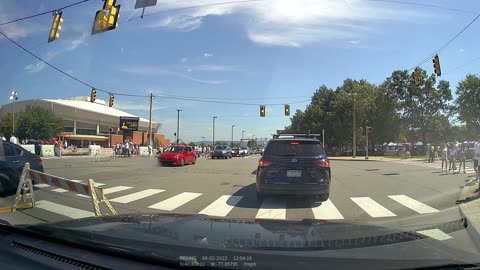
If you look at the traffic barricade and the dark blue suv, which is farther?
the dark blue suv

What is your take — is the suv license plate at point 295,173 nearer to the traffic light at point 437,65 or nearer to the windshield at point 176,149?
the traffic light at point 437,65

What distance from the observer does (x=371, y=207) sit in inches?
389

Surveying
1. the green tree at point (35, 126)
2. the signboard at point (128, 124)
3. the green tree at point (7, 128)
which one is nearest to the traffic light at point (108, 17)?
the green tree at point (35, 126)

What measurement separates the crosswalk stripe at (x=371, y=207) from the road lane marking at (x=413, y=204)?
70 centimetres

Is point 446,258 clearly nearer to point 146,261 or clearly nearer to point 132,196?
point 146,261

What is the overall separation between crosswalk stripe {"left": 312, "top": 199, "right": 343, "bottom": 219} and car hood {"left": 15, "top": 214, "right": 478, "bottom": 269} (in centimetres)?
449

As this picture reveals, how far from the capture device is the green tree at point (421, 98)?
2579 inches

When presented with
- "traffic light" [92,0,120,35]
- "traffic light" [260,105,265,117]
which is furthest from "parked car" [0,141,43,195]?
"traffic light" [260,105,265,117]

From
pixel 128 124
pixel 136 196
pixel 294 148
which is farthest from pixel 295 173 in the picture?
pixel 128 124

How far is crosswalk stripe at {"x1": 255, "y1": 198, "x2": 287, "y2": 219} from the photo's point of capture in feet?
28.6

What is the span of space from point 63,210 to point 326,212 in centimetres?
593

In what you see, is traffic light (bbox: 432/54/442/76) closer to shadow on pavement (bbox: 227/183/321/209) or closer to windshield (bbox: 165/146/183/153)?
shadow on pavement (bbox: 227/183/321/209)

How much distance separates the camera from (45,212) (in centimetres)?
869

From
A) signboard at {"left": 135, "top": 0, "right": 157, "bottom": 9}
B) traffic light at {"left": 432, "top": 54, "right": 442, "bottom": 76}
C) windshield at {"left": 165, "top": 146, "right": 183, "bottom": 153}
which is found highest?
signboard at {"left": 135, "top": 0, "right": 157, "bottom": 9}
